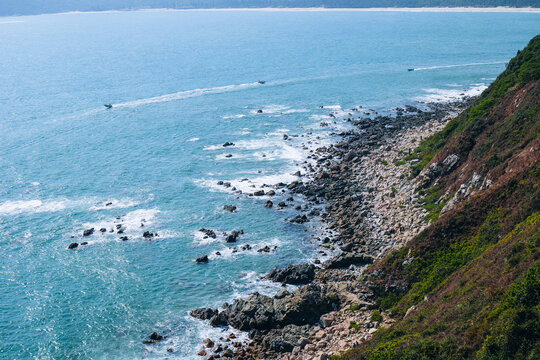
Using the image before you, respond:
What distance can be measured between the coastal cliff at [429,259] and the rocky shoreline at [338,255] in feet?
0.52

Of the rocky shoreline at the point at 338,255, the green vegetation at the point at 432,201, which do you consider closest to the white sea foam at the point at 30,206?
the rocky shoreline at the point at 338,255

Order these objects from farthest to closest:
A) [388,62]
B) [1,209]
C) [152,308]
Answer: [388,62] → [1,209] → [152,308]

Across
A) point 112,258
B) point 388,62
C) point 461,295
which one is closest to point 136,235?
point 112,258

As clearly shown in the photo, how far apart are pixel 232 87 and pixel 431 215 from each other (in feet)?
335

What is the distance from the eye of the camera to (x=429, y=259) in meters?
45.1

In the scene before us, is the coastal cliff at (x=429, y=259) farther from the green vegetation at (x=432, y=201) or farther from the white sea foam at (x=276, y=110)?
the white sea foam at (x=276, y=110)

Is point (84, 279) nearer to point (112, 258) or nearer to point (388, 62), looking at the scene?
point (112, 258)

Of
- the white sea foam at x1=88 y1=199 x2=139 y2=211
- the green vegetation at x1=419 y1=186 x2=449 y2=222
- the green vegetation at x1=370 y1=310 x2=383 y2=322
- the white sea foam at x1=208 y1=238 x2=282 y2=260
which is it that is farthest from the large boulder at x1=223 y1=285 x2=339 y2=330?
the white sea foam at x1=88 y1=199 x2=139 y2=211

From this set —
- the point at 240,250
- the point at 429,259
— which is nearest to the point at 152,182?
the point at 240,250

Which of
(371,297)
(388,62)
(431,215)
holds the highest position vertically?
(388,62)

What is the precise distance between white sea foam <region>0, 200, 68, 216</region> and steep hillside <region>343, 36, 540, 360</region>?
170ft

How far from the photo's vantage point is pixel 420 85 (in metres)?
139

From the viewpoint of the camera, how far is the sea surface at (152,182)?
50.9 m

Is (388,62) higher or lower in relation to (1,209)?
higher
